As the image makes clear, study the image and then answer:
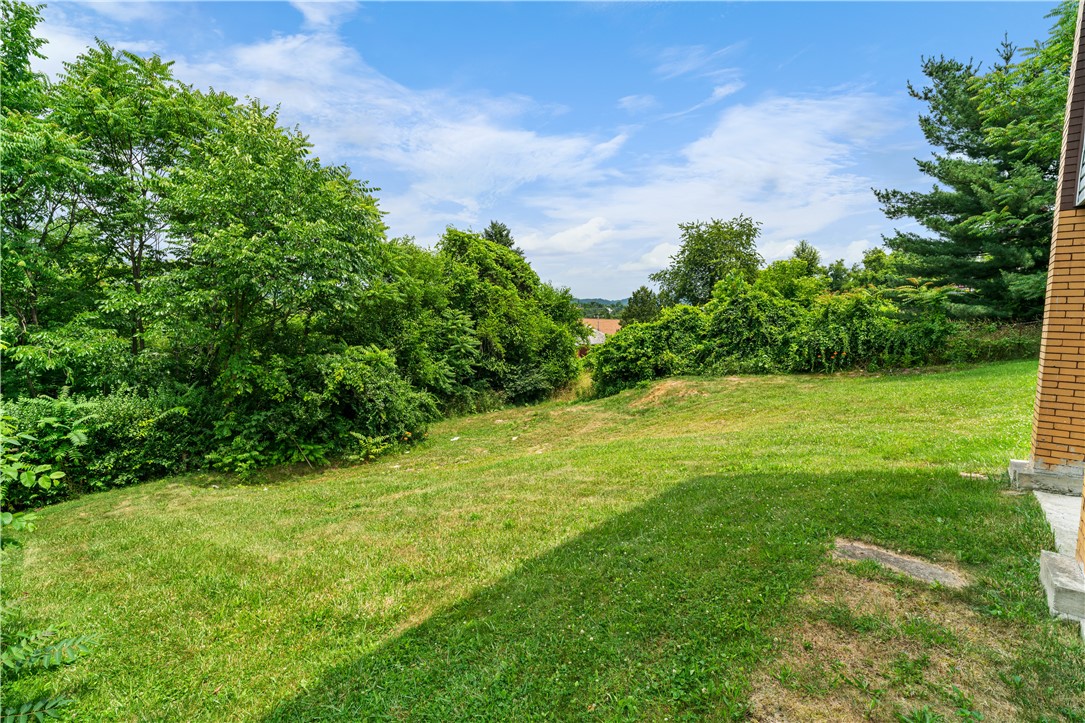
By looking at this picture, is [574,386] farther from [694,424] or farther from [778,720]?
[778,720]

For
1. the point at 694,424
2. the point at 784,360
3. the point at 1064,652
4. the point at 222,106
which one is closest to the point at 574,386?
the point at 784,360

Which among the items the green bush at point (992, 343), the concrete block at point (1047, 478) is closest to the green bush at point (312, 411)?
the concrete block at point (1047, 478)

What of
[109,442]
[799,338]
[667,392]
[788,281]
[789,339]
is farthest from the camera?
[788,281]

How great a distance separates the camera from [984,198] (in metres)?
12.8

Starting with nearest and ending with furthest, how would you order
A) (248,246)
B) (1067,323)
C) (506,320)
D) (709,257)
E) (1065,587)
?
(1065,587) → (1067,323) → (248,246) → (506,320) → (709,257)

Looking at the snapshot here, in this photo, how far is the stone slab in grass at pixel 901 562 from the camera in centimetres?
273

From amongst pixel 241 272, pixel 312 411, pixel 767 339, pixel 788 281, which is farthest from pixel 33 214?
pixel 788 281

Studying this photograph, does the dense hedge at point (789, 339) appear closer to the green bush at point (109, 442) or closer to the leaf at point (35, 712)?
the green bush at point (109, 442)

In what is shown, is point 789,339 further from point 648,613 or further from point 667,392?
point 648,613

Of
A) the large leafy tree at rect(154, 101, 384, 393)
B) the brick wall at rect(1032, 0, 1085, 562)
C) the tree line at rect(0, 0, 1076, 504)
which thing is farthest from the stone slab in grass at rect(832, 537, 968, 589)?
the large leafy tree at rect(154, 101, 384, 393)

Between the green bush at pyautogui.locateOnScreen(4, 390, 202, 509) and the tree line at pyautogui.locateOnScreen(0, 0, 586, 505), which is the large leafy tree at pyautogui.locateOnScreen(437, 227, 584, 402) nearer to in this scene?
the tree line at pyautogui.locateOnScreen(0, 0, 586, 505)

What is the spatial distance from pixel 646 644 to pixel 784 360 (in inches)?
565

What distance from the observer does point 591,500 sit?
5109 mm

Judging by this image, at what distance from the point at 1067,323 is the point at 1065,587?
8.74 feet
